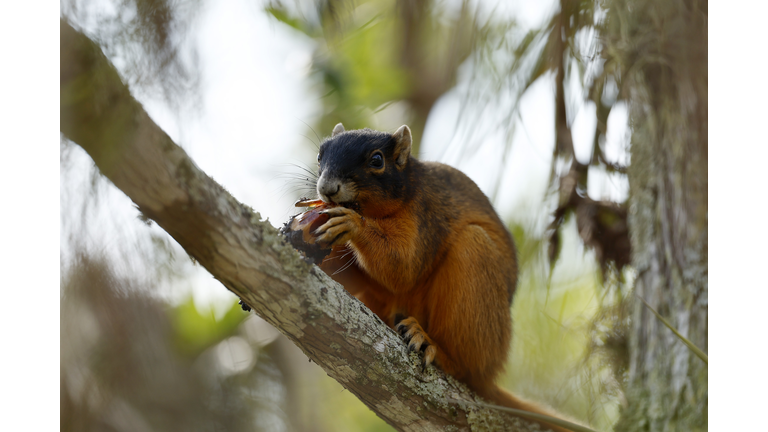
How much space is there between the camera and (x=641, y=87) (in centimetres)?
288

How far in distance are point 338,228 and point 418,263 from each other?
57 centimetres

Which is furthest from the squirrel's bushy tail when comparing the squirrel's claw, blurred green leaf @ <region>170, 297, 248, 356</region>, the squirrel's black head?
blurred green leaf @ <region>170, 297, 248, 356</region>

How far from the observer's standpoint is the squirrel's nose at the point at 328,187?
1.94 metres

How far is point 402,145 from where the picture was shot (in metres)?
2.32

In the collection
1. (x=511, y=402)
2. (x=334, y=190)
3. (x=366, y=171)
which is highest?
(x=366, y=171)

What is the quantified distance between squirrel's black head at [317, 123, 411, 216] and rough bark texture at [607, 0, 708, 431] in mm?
1511

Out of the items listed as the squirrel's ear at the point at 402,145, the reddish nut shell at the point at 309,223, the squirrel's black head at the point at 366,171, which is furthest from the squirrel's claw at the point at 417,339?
the squirrel's ear at the point at 402,145

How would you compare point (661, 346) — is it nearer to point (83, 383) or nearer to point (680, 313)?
point (680, 313)

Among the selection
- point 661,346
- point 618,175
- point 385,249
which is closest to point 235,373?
point 385,249

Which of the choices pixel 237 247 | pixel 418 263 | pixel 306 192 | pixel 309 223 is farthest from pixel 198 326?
pixel 237 247

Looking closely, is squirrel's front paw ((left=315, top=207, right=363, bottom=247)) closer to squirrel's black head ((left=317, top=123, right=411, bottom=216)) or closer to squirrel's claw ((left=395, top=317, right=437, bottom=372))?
squirrel's black head ((left=317, top=123, right=411, bottom=216))

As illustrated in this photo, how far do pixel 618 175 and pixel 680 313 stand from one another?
99 cm

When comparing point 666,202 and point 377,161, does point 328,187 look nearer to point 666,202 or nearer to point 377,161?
point 377,161

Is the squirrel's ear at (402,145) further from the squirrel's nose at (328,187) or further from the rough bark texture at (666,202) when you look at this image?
the rough bark texture at (666,202)
